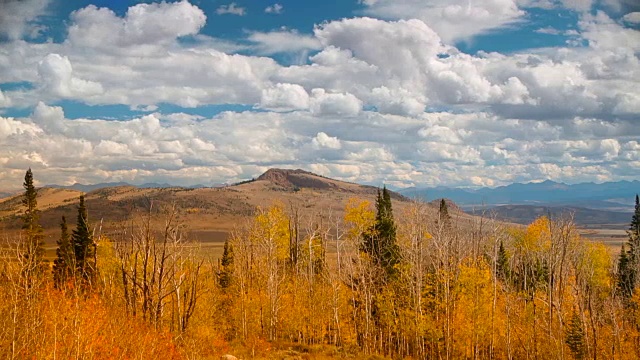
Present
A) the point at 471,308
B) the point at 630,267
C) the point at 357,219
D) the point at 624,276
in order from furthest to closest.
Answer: the point at 624,276
the point at 630,267
the point at 357,219
the point at 471,308

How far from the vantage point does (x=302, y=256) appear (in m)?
71.2

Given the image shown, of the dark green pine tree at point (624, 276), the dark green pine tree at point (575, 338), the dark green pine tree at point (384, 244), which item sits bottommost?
the dark green pine tree at point (575, 338)

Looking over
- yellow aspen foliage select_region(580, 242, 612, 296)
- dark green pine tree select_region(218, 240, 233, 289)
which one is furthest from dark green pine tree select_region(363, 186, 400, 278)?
yellow aspen foliage select_region(580, 242, 612, 296)

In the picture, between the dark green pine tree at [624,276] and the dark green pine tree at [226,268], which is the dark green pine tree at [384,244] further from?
the dark green pine tree at [624,276]

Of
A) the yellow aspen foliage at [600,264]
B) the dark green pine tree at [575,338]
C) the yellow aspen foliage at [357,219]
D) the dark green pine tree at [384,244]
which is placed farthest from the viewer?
the yellow aspen foliage at [600,264]

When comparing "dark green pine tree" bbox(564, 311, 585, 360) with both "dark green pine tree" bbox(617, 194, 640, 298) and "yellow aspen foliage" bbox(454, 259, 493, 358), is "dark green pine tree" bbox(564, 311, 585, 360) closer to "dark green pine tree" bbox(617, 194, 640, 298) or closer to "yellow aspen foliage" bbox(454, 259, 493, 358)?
"yellow aspen foliage" bbox(454, 259, 493, 358)

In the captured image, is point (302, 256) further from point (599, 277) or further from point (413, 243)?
point (599, 277)

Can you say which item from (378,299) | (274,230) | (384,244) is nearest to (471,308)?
(378,299)

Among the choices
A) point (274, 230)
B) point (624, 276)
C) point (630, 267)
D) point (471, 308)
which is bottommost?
point (624, 276)

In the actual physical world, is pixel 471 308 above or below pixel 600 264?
above

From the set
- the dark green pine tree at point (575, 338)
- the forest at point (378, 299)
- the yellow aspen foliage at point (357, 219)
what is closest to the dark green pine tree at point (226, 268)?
the forest at point (378, 299)

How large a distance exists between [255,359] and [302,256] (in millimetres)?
27969

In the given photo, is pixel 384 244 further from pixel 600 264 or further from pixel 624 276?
pixel 600 264

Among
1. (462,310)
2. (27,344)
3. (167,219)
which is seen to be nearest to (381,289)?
(462,310)
